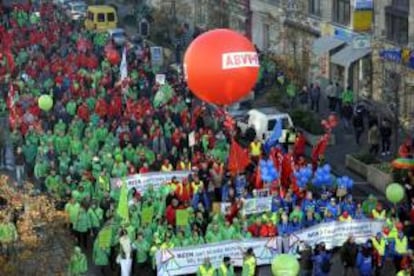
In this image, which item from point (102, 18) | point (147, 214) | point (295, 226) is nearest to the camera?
point (295, 226)

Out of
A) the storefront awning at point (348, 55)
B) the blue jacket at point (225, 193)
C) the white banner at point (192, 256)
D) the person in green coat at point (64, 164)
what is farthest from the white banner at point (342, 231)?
the storefront awning at point (348, 55)

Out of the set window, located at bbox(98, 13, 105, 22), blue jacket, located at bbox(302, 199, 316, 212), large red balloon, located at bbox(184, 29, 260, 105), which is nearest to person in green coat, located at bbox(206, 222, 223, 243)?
blue jacket, located at bbox(302, 199, 316, 212)

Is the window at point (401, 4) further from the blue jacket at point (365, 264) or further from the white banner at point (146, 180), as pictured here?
the blue jacket at point (365, 264)

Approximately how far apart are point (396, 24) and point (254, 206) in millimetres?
17643

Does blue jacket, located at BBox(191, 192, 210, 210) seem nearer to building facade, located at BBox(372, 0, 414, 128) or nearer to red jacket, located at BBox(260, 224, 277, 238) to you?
red jacket, located at BBox(260, 224, 277, 238)

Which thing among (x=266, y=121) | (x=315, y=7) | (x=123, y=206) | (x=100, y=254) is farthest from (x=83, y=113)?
(x=315, y=7)

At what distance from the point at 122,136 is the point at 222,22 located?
26.5 meters

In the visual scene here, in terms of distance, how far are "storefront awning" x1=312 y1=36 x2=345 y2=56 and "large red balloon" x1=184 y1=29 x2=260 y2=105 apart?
1947 cm

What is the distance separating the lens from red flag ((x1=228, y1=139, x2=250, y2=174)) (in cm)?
2895

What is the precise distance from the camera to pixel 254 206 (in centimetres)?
2591

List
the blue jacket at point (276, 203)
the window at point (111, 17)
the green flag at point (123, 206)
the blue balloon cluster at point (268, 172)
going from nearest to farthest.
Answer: the green flag at point (123, 206) → the blue jacket at point (276, 203) → the blue balloon cluster at point (268, 172) → the window at point (111, 17)

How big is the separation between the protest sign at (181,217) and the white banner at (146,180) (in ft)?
10.9

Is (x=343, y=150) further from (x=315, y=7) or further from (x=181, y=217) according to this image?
(x=181, y=217)

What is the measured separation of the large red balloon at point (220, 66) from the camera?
81.7 ft
